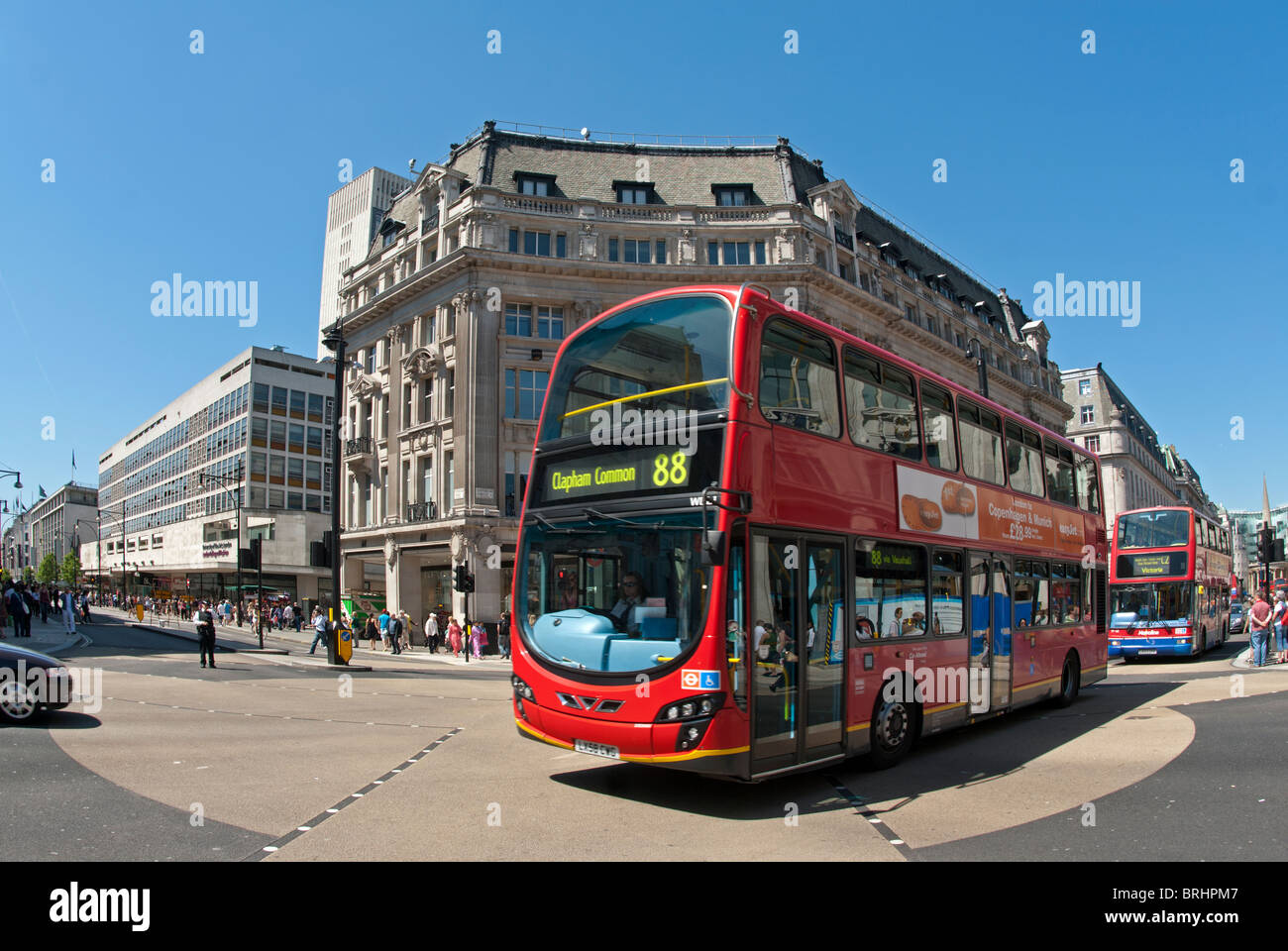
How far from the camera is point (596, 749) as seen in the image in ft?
24.1

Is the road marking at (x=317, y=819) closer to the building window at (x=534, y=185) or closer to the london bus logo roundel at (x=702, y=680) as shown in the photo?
the london bus logo roundel at (x=702, y=680)

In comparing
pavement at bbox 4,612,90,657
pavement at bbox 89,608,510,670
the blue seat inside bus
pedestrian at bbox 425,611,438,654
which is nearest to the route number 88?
the blue seat inside bus

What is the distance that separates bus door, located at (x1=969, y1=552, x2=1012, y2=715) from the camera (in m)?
10.8

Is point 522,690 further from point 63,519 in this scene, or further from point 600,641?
point 63,519

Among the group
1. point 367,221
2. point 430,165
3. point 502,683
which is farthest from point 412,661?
point 367,221

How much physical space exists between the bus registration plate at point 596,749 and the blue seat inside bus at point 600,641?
2.18ft

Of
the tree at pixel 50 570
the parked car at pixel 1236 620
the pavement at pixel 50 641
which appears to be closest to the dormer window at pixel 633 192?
the pavement at pixel 50 641

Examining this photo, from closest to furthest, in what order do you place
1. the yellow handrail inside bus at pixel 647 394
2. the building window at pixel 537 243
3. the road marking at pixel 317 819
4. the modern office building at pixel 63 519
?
1. the road marking at pixel 317 819
2. the yellow handrail inside bus at pixel 647 394
3. the building window at pixel 537 243
4. the modern office building at pixel 63 519

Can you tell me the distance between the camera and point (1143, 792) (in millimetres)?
7570

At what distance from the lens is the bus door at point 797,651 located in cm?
730

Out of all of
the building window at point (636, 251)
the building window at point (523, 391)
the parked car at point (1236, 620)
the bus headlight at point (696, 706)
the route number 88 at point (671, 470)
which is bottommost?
the parked car at point (1236, 620)

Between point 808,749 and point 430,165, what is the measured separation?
3993 cm

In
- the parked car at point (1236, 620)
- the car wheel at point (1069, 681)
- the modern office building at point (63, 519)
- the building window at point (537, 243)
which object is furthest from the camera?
the modern office building at point (63, 519)

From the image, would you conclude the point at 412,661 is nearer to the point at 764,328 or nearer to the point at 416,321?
the point at 416,321
